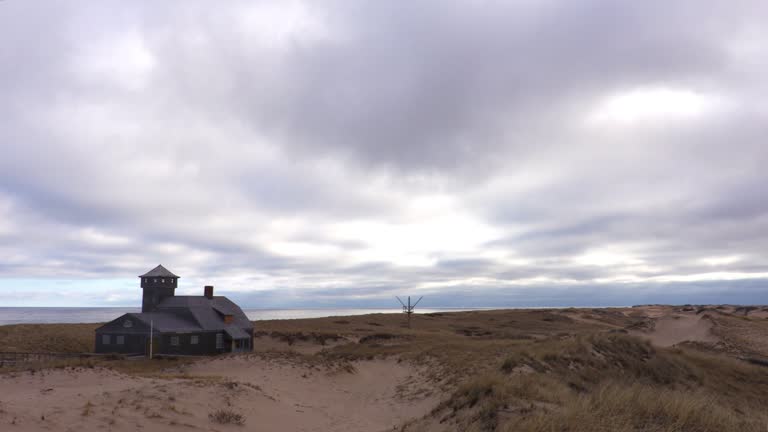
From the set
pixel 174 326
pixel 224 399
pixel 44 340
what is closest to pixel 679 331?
pixel 174 326

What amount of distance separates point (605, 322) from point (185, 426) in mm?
82632

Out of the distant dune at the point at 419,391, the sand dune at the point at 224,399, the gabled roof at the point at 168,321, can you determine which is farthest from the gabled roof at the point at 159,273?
the sand dune at the point at 224,399

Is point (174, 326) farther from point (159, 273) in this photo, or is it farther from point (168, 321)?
point (159, 273)

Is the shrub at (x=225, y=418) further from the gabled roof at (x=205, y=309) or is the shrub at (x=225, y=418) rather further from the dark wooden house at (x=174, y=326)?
the gabled roof at (x=205, y=309)

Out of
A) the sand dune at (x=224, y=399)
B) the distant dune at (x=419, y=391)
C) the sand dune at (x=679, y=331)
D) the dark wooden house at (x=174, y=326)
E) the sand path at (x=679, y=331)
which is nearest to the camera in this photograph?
the distant dune at (x=419, y=391)

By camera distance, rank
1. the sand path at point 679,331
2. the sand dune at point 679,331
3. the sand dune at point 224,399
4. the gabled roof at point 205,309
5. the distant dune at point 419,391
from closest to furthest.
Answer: the distant dune at point 419,391 < the sand dune at point 224,399 < the gabled roof at point 205,309 < the sand dune at point 679,331 < the sand path at point 679,331

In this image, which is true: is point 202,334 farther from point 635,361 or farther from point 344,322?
point 344,322

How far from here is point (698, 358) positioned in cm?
3184

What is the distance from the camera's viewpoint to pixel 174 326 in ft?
148

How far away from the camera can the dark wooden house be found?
142 feet

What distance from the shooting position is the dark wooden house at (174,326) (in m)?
43.2

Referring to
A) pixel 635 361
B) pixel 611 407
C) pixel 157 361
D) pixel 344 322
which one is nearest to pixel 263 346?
pixel 157 361

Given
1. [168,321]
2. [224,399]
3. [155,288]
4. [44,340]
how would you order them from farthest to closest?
1. [44,340]
2. [155,288]
3. [168,321]
4. [224,399]

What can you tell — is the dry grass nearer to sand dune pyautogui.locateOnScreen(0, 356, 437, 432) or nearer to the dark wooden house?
the dark wooden house
